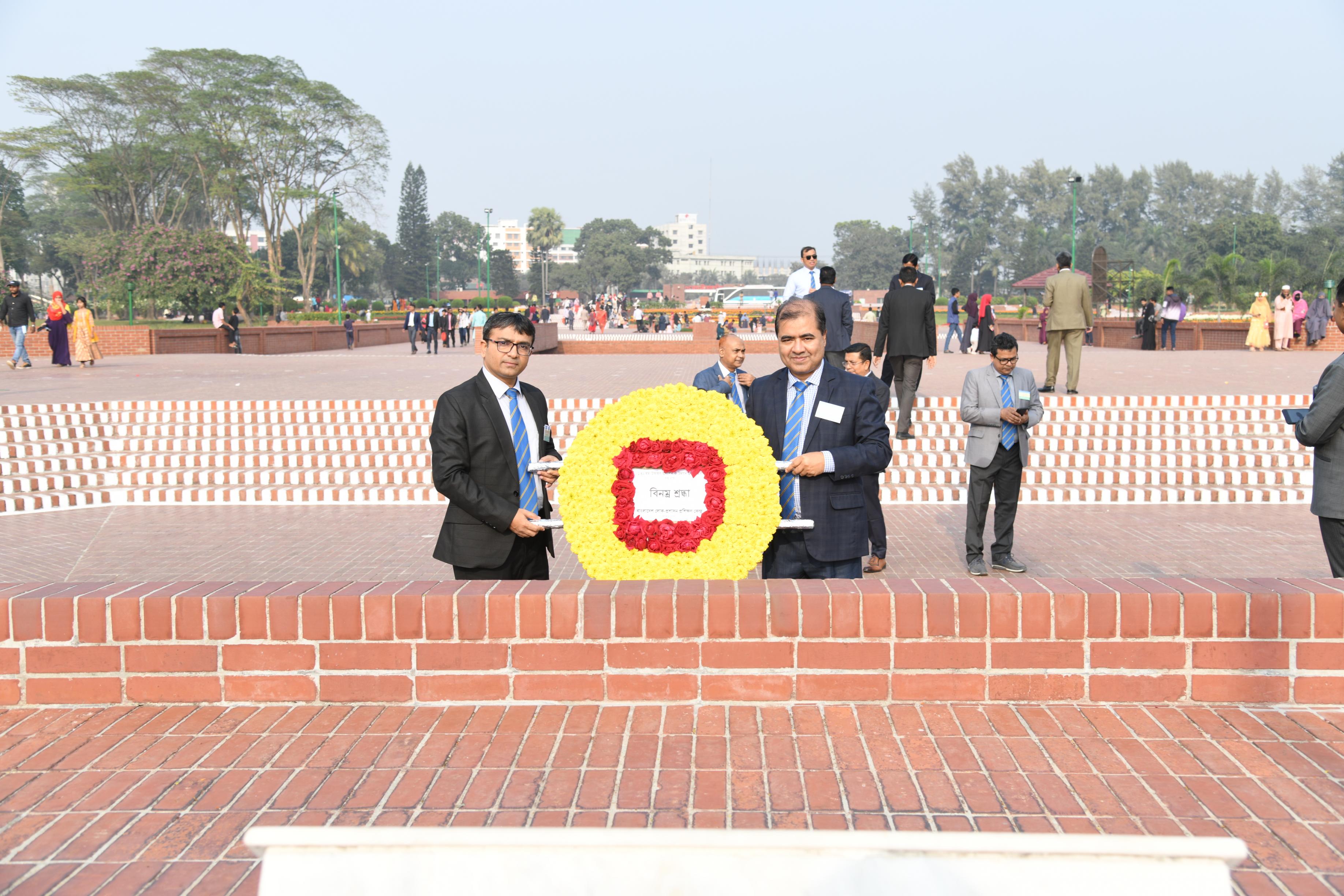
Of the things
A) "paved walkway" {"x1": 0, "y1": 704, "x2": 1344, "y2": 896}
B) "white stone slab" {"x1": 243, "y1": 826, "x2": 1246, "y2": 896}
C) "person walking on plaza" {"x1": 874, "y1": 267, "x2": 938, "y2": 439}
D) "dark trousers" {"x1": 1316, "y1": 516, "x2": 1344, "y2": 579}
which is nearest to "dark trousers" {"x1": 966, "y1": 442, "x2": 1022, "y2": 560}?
"dark trousers" {"x1": 1316, "y1": 516, "x2": 1344, "y2": 579}

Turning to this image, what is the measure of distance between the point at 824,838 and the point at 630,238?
5639 inches

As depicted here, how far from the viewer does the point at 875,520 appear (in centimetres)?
692

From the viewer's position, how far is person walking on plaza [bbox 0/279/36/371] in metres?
20.3

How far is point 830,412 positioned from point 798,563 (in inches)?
23.6

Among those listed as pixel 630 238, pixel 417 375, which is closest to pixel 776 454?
pixel 417 375

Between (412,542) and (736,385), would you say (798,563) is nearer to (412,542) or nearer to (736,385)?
(736,385)

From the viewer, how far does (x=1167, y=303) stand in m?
24.2

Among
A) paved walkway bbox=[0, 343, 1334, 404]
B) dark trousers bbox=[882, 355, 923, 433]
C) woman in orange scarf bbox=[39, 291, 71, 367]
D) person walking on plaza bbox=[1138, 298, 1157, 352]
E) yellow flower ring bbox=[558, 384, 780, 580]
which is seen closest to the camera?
yellow flower ring bbox=[558, 384, 780, 580]

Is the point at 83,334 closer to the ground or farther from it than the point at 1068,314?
closer to the ground

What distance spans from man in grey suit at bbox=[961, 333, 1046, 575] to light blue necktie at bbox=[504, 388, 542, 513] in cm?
355

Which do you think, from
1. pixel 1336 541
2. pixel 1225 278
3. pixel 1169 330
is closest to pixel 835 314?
pixel 1336 541

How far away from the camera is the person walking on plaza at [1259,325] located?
76.5ft

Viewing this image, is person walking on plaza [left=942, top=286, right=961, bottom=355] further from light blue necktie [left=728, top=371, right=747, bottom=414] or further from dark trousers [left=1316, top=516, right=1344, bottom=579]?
dark trousers [left=1316, top=516, right=1344, bottom=579]

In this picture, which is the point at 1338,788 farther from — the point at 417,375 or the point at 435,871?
the point at 417,375
